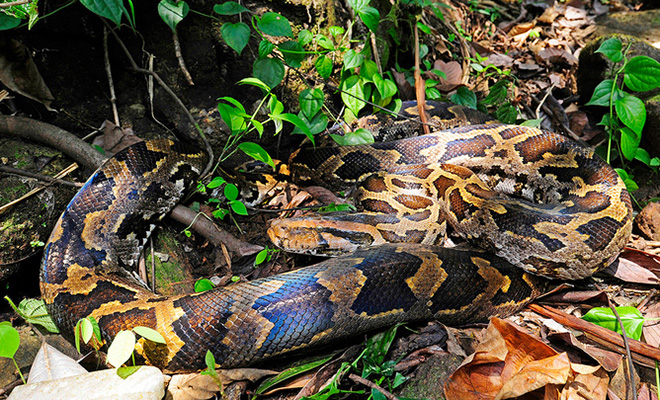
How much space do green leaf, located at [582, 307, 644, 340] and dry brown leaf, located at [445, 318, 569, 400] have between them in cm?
94

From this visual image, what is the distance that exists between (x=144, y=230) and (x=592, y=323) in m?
4.35

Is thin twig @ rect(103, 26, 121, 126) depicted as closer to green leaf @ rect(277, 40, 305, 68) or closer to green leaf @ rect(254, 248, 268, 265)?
green leaf @ rect(277, 40, 305, 68)

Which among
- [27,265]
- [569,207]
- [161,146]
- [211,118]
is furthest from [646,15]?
[27,265]

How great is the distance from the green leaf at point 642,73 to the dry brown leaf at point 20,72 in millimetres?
6343

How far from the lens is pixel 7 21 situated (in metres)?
3.86

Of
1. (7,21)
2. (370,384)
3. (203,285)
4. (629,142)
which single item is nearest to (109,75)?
(7,21)

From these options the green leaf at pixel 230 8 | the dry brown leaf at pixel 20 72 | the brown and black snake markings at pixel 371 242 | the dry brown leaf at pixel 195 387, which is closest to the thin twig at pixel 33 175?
the brown and black snake markings at pixel 371 242

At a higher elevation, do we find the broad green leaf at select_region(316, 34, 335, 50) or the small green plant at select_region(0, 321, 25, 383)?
the broad green leaf at select_region(316, 34, 335, 50)

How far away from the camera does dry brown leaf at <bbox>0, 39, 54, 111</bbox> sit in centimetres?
426

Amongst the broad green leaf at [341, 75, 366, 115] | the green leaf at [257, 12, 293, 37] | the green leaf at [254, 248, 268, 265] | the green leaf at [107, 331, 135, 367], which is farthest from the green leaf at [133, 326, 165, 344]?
the broad green leaf at [341, 75, 366, 115]

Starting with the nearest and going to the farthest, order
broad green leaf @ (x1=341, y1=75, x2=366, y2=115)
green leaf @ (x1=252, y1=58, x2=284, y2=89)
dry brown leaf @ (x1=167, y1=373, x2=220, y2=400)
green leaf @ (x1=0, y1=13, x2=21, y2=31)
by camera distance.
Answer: dry brown leaf @ (x1=167, y1=373, x2=220, y2=400) → green leaf @ (x1=0, y1=13, x2=21, y2=31) → green leaf @ (x1=252, y1=58, x2=284, y2=89) → broad green leaf @ (x1=341, y1=75, x2=366, y2=115)

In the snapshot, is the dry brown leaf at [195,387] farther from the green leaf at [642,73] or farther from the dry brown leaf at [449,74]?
the dry brown leaf at [449,74]

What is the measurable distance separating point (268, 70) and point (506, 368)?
339 cm

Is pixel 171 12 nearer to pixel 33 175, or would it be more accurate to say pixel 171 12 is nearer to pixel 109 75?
pixel 109 75
